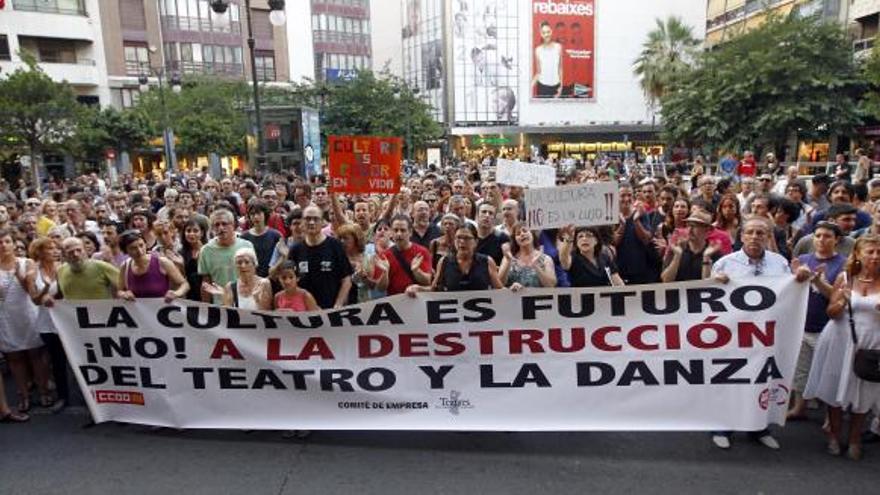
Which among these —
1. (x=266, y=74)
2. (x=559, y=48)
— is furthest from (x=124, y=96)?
(x=559, y=48)

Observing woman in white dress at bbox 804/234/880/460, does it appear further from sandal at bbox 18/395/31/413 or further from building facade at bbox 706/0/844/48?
building facade at bbox 706/0/844/48

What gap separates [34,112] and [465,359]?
2490 cm

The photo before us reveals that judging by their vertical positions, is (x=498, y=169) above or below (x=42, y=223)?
above

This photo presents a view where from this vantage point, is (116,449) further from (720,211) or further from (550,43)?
(550,43)

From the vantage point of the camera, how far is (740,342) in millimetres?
4125

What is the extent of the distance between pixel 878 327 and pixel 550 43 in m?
63.9

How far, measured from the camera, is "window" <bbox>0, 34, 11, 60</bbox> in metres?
35.7

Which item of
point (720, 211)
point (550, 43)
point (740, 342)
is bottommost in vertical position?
point (740, 342)

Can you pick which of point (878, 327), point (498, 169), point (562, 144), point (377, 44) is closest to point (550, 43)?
point (562, 144)

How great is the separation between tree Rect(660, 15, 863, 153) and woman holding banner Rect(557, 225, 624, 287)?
75.5 feet

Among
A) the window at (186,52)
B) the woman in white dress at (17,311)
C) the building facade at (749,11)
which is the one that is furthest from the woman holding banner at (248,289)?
the window at (186,52)

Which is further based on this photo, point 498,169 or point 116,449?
point 498,169

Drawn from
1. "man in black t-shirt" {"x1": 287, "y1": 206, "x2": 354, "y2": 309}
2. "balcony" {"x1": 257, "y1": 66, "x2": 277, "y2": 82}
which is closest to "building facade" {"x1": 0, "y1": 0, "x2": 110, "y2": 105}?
"balcony" {"x1": 257, "y1": 66, "x2": 277, "y2": 82}

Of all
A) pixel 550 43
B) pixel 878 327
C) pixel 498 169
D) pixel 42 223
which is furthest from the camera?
pixel 550 43
